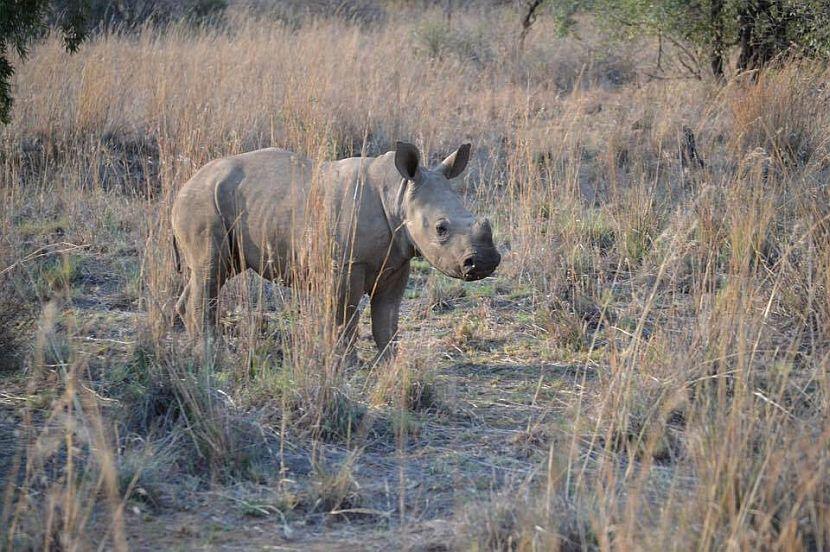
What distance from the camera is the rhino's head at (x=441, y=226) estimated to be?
5117 millimetres

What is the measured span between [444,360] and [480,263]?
951mm

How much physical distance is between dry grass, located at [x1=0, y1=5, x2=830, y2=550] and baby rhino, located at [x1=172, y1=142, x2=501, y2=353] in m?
0.23

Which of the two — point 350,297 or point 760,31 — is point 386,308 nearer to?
point 350,297

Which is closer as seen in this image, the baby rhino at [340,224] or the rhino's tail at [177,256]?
the baby rhino at [340,224]

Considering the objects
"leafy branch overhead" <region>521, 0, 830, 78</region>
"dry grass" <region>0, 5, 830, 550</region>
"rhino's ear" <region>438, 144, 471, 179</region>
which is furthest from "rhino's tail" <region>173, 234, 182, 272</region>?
"leafy branch overhead" <region>521, 0, 830, 78</region>

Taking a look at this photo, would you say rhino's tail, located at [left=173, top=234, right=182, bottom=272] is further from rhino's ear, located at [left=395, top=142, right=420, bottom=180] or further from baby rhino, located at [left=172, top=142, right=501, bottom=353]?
rhino's ear, located at [left=395, top=142, right=420, bottom=180]

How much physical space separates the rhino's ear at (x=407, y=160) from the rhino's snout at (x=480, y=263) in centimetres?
55

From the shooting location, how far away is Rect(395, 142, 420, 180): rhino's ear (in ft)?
17.1

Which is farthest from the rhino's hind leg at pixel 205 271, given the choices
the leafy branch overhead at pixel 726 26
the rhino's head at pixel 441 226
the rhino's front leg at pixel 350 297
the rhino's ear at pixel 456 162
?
the leafy branch overhead at pixel 726 26

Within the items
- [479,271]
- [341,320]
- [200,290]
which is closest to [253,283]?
[200,290]

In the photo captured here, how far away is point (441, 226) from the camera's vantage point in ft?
17.1

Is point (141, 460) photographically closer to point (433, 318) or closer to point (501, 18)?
point (433, 318)

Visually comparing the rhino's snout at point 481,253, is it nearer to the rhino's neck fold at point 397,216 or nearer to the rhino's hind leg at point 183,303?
the rhino's neck fold at point 397,216

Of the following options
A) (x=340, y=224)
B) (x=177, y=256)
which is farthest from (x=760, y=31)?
(x=177, y=256)
